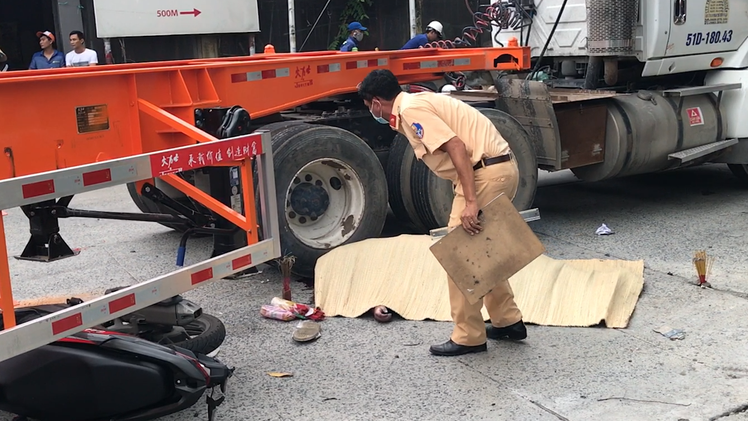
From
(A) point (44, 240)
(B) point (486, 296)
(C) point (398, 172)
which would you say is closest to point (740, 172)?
(C) point (398, 172)

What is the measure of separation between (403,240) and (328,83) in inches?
54.9

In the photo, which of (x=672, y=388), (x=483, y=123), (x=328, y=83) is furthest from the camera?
(x=328, y=83)

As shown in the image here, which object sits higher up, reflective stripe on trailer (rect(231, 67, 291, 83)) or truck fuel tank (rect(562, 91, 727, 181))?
reflective stripe on trailer (rect(231, 67, 291, 83))

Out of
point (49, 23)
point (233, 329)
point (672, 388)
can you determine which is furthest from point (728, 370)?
point (49, 23)

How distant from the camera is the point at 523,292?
5.35 metres

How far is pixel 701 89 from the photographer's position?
808 cm

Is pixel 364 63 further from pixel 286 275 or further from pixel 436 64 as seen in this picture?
pixel 286 275

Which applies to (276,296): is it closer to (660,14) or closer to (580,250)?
(580,250)

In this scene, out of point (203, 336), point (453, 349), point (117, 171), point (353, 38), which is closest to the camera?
point (117, 171)

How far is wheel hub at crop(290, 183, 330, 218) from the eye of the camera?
602cm

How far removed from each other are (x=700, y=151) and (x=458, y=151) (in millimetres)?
4562

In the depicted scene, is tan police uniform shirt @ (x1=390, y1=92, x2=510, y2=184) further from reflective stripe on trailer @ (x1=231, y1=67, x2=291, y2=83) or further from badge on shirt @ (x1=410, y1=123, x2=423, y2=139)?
reflective stripe on trailer @ (x1=231, y1=67, x2=291, y2=83)

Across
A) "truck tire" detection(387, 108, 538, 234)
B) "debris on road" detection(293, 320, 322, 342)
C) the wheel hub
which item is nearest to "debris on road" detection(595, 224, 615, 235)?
"truck tire" detection(387, 108, 538, 234)

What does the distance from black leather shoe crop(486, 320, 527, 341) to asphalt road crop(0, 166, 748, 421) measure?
52 millimetres
